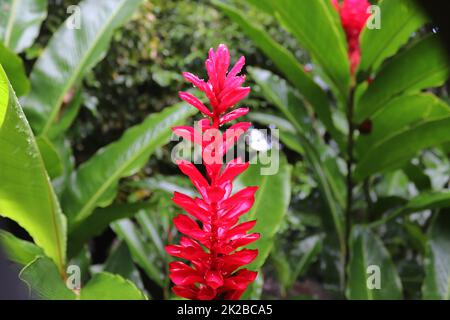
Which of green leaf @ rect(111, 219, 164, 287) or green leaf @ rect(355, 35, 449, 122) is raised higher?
green leaf @ rect(355, 35, 449, 122)

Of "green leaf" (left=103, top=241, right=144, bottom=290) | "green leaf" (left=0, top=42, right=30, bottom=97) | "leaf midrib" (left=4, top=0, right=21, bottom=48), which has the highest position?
"leaf midrib" (left=4, top=0, right=21, bottom=48)

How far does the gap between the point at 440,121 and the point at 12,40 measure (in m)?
0.72

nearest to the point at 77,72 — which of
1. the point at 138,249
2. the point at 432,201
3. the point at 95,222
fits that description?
the point at 95,222

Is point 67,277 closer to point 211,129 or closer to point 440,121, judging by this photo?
point 211,129

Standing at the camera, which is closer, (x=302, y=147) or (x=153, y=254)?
(x=302, y=147)

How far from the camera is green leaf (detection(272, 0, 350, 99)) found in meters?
0.82

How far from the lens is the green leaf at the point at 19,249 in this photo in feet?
1.83

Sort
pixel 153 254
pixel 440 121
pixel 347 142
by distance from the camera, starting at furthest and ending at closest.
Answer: pixel 153 254
pixel 347 142
pixel 440 121

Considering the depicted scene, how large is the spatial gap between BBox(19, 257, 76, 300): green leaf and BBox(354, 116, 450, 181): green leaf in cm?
55

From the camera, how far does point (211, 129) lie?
379 millimetres

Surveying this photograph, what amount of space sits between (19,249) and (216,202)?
32cm

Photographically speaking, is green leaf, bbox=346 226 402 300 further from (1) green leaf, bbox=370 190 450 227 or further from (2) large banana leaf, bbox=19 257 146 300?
(2) large banana leaf, bbox=19 257 146 300

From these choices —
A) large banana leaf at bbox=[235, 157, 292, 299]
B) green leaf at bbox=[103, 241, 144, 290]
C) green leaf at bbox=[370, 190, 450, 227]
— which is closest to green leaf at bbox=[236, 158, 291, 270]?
large banana leaf at bbox=[235, 157, 292, 299]
